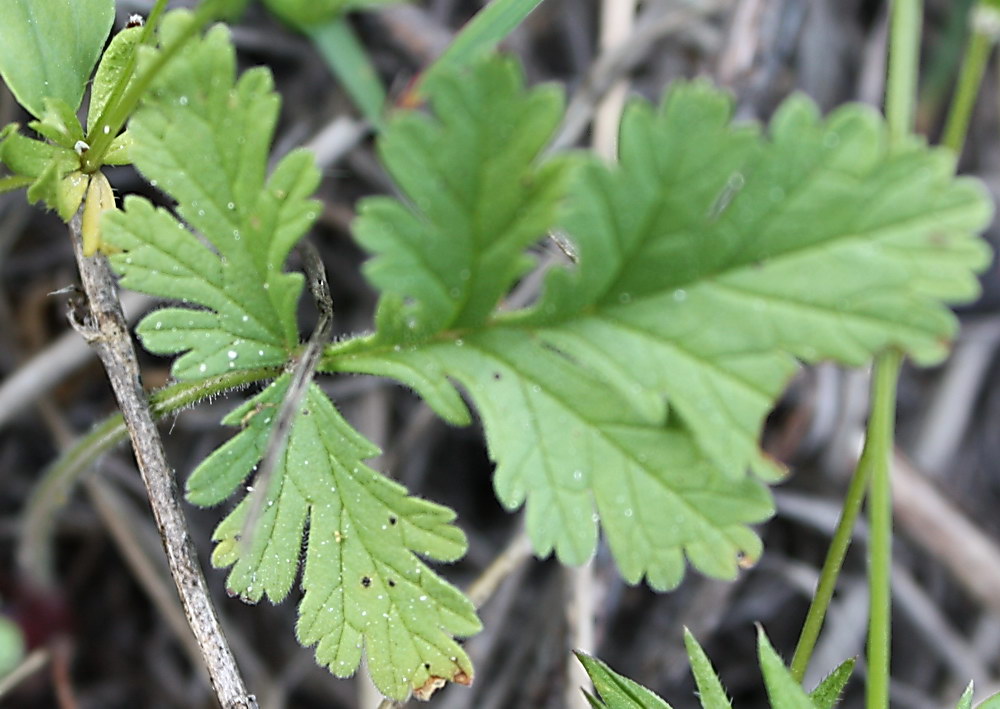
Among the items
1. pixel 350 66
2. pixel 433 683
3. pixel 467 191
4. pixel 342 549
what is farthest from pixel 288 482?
pixel 350 66

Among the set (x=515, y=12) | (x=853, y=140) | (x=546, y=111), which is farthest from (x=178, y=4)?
(x=853, y=140)

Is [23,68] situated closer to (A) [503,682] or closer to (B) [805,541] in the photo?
(A) [503,682]

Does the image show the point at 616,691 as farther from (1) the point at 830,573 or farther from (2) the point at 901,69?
(2) the point at 901,69

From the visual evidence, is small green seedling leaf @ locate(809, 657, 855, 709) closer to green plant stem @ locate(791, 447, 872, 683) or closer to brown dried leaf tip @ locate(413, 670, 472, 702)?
green plant stem @ locate(791, 447, 872, 683)

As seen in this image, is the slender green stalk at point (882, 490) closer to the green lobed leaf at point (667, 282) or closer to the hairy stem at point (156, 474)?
the green lobed leaf at point (667, 282)

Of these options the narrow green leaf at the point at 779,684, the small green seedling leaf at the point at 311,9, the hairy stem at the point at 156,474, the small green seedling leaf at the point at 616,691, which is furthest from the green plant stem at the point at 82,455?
the small green seedling leaf at the point at 311,9

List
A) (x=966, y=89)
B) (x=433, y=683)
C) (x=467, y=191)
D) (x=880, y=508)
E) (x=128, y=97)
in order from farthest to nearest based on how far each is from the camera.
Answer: (x=966, y=89), (x=880, y=508), (x=433, y=683), (x=128, y=97), (x=467, y=191)

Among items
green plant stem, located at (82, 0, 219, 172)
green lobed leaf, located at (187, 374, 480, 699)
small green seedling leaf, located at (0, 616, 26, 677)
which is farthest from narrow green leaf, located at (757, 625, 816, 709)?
small green seedling leaf, located at (0, 616, 26, 677)
